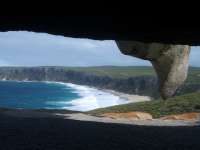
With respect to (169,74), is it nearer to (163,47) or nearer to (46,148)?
(163,47)

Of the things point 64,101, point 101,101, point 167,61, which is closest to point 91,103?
point 101,101

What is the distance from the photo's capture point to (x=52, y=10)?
24.2 ft

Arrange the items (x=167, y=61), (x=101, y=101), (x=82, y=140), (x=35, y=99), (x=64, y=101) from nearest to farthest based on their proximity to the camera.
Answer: (x=82, y=140)
(x=167, y=61)
(x=101, y=101)
(x=64, y=101)
(x=35, y=99)

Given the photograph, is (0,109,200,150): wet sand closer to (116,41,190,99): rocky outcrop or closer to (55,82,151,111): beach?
(116,41,190,99): rocky outcrop

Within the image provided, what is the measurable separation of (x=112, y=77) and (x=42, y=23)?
155 meters

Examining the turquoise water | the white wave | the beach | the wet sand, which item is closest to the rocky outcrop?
the wet sand

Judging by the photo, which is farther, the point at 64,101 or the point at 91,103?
the point at 64,101

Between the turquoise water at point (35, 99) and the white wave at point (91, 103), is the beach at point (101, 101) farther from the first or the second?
the turquoise water at point (35, 99)

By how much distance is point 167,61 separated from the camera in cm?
3575

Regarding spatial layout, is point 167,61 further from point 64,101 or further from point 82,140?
point 64,101

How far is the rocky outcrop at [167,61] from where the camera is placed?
30312 millimetres

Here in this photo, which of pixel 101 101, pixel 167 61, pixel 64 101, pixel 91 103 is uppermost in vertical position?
pixel 64 101

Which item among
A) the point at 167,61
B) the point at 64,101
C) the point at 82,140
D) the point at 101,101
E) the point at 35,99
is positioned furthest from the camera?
the point at 35,99

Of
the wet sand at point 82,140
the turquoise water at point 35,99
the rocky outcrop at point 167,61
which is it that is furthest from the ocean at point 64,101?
the wet sand at point 82,140
